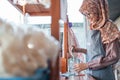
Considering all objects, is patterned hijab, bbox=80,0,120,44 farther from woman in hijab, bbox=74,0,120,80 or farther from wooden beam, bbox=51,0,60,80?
wooden beam, bbox=51,0,60,80

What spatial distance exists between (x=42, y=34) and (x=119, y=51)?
63.6 inches

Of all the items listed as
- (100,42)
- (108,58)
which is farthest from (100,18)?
(108,58)

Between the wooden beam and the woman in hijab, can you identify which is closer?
the wooden beam

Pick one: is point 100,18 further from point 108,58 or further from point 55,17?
point 55,17

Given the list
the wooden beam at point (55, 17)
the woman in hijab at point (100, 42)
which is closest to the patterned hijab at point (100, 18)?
the woman in hijab at point (100, 42)

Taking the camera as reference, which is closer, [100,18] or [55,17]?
[55,17]

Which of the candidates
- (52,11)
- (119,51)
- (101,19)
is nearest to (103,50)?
(119,51)

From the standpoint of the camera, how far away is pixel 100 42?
1.90 meters

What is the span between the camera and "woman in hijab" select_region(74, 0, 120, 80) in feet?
5.99

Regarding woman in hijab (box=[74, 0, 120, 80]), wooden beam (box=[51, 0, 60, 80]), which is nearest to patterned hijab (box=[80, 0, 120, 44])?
woman in hijab (box=[74, 0, 120, 80])

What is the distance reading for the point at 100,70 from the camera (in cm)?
189

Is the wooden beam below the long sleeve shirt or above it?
above

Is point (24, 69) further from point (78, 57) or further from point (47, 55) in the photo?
point (78, 57)

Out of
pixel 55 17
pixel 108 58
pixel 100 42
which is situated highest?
pixel 55 17
